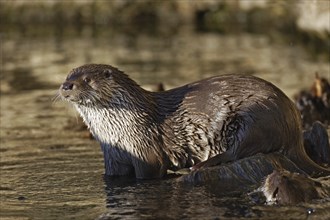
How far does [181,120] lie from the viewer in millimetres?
8234

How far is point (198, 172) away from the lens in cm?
779

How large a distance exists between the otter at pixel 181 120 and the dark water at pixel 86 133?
0.78 feet

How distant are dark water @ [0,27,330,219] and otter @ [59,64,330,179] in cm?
24

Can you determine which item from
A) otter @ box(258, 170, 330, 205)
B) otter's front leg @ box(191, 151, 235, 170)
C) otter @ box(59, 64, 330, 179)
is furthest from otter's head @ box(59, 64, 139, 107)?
otter @ box(258, 170, 330, 205)

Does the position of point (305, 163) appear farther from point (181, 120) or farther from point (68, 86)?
point (68, 86)

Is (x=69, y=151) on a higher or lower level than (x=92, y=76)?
lower

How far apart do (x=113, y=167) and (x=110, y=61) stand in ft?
31.5

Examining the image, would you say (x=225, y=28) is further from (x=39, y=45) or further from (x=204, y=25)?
(x=39, y=45)

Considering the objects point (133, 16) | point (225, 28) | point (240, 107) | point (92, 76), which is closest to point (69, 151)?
point (92, 76)

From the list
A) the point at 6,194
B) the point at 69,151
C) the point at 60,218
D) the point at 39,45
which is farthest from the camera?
the point at 39,45

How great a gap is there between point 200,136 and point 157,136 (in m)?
0.37

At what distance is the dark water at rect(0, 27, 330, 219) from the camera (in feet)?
23.2

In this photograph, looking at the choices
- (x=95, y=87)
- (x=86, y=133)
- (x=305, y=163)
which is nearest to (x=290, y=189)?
(x=305, y=163)

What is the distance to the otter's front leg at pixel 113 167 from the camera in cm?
832
